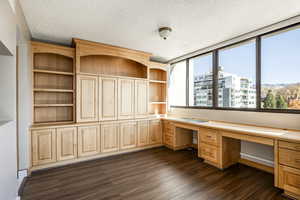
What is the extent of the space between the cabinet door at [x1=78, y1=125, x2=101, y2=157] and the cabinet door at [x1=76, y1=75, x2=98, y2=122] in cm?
21

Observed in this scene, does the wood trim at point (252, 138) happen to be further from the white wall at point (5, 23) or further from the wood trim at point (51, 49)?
the wood trim at point (51, 49)

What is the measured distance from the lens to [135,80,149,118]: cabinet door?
3.93m

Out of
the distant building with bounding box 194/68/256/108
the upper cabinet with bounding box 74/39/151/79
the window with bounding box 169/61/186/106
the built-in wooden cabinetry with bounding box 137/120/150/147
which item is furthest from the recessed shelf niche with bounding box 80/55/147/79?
the distant building with bounding box 194/68/256/108

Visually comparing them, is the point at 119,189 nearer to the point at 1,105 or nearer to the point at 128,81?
the point at 1,105

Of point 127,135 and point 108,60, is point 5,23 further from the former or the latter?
point 127,135

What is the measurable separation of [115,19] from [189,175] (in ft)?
9.54

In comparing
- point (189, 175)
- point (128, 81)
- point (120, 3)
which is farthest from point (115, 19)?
point (189, 175)

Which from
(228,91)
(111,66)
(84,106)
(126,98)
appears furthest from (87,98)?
(228,91)

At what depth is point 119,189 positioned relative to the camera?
2.15m

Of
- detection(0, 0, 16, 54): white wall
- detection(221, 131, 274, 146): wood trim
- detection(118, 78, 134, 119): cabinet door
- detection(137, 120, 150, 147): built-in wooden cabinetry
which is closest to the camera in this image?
detection(0, 0, 16, 54): white wall

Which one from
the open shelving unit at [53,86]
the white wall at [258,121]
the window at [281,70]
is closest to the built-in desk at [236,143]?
the white wall at [258,121]

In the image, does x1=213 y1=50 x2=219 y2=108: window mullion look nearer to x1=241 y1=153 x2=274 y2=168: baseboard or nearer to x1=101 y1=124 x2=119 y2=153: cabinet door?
x1=241 y1=153 x2=274 y2=168: baseboard

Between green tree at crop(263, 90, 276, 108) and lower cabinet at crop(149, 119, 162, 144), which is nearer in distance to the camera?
green tree at crop(263, 90, 276, 108)

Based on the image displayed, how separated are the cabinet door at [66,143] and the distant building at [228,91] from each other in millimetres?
3149
